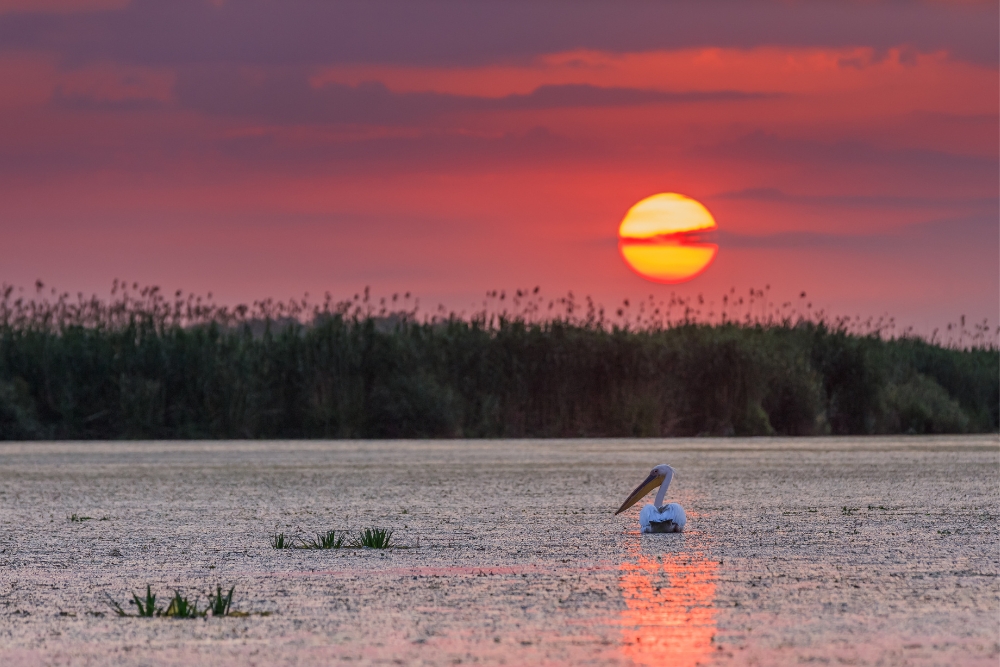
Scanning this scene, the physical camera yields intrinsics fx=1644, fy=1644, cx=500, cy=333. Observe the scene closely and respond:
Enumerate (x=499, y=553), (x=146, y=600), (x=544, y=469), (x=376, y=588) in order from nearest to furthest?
1. (x=146, y=600)
2. (x=376, y=588)
3. (x=499, y=553)
4. (x=544, y=469)

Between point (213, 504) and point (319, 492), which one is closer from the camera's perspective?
point (213, 504)

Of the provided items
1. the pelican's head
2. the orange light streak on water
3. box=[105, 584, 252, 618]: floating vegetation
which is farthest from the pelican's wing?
box=[105, 584, 252, 618]: floating vegetation


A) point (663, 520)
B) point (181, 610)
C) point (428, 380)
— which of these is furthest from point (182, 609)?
point (428, 380)

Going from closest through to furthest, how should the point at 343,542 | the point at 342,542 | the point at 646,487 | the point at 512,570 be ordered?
the point at 512,570
the point at 342,542
the point at 343,542
the point at 646,487

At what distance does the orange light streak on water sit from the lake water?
0.02 meters

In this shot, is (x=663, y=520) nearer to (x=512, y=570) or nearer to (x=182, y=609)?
(x=512, y=570)

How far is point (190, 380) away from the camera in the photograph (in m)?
30.6

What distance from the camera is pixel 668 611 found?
7434mm

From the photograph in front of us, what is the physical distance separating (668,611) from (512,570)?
1807 mm

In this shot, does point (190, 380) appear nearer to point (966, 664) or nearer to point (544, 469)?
point (544, 469)

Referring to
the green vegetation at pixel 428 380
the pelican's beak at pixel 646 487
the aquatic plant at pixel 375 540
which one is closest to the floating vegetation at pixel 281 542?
the aquatic plant at pixel 375 540

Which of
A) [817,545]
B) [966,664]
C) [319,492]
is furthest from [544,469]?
[966,664]

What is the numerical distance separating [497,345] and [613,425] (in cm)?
281

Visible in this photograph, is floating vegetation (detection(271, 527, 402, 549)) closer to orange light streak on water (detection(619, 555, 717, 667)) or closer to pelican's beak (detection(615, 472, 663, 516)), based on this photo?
orange light streak on water (detection(619, 555, 717, 667))
